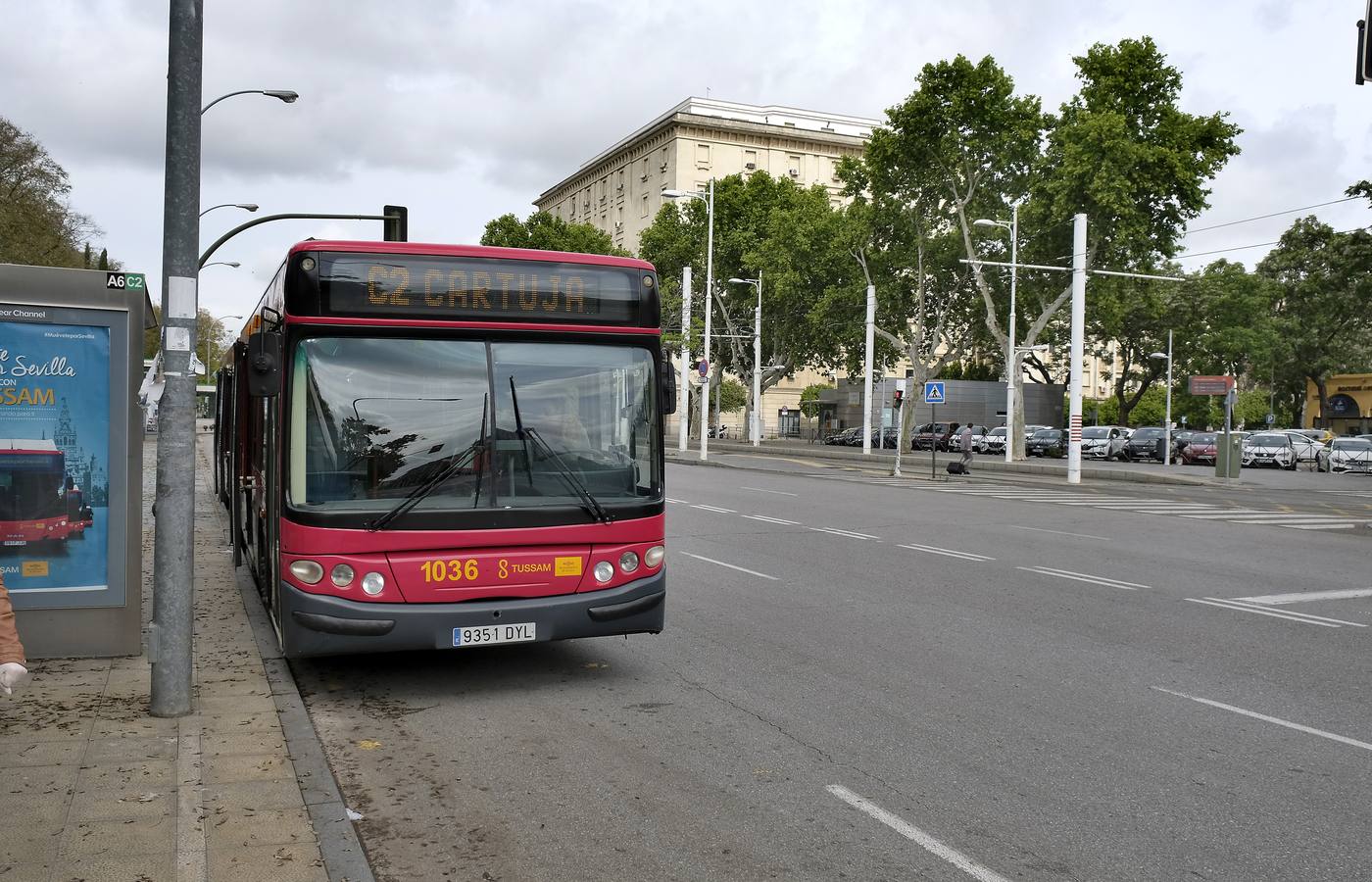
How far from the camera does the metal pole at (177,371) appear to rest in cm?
621

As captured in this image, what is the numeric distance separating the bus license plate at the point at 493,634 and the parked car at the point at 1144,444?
51837 mm

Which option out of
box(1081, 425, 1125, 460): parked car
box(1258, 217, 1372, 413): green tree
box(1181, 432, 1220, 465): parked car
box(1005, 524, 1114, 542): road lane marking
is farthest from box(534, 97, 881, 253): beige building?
box(1005, 524, 1114, 542): road lane marking

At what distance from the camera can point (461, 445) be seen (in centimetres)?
712

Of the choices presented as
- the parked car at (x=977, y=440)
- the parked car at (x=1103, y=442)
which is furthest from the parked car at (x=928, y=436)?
the parked car at (x=1103, y=442)

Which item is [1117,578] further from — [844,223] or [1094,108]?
[844,223]

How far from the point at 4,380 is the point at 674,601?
5542 mm

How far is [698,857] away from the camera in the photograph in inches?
179

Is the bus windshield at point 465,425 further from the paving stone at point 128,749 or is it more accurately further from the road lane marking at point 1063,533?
the road lane marking at point 1063,533

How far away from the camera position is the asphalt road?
467 cm

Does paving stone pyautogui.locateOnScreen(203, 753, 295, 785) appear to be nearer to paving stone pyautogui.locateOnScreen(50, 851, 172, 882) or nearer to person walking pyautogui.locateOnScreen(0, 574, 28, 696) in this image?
paving stone pyautogui.locateOnScreen(50, 851, 172, 882)

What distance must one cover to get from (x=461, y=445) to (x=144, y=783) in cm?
260

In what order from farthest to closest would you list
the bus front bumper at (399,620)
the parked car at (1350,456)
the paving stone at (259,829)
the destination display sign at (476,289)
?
1. the parked car at (1350,456)
2. the destination display sign at (476,289)
3. the bus front bumper at (399,620)
4. the paving stone at (259,829)

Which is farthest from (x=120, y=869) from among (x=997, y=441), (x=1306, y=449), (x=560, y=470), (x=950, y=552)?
(x=997, y=441)

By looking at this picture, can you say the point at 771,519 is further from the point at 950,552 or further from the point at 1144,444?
the point at 1144,444
